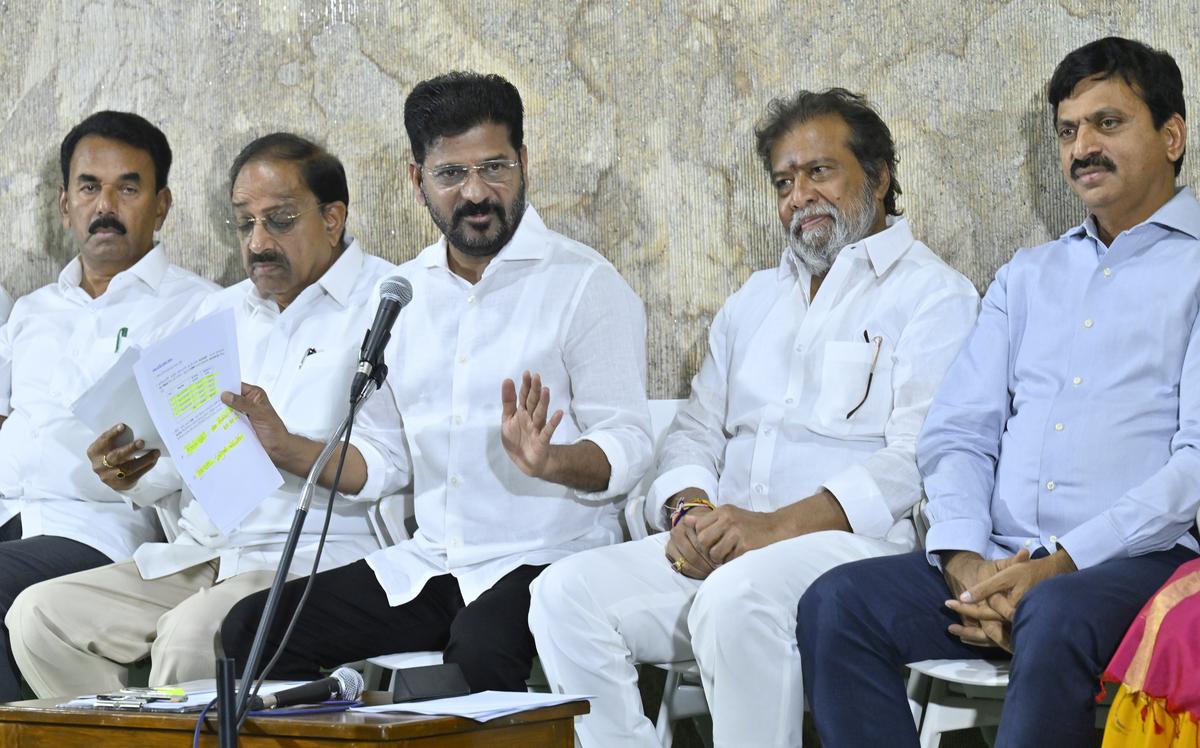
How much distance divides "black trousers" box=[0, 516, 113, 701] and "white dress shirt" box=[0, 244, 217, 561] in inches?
2.2

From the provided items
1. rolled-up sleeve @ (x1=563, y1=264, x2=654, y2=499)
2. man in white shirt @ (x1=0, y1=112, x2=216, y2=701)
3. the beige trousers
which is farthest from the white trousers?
man in white shirt @ (x1=0, y1=112, x2=216, y2=701)

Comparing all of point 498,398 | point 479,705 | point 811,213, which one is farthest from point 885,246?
point 479,705

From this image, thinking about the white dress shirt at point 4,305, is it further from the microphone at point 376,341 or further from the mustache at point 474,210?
the microphone at point 376,341

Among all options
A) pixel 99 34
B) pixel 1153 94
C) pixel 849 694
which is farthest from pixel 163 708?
pixel 99 34

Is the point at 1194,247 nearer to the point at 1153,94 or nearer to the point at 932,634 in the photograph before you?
the point at 1153,94

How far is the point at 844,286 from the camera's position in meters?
3.43

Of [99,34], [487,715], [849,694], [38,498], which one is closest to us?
[487,715]

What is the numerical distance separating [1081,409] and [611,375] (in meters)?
1.08

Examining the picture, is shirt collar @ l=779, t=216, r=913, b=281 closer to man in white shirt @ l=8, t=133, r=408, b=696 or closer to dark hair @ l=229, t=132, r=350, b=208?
man in white shirt @ l=8, t=133, r=408, b=696

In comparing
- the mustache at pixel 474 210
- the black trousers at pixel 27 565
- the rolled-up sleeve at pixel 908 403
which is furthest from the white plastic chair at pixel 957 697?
the black trousers at pixel 27 565

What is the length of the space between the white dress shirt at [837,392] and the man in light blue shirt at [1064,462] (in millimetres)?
98

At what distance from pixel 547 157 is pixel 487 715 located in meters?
2.48

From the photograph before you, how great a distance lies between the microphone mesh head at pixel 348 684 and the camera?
89.8 inches

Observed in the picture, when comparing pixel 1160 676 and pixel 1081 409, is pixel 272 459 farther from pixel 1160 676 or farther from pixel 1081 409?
pixel 1160 676
